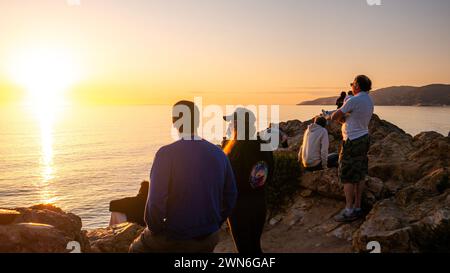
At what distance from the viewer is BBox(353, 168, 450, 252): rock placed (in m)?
5.98

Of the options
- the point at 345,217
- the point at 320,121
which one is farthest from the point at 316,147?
the point at 345,217

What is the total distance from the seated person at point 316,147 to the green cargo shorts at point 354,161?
8.42 feet

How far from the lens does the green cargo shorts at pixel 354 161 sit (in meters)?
7.05

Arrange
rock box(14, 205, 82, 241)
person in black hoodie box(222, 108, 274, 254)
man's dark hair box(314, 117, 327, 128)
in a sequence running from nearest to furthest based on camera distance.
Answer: person in black hoodie box(222, 108, 274, 254) < rock box(14, 205, 82, 241) < man's dark hair box(314, 117, 327, 128)

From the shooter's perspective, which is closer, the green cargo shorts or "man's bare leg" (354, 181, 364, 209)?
the green cargo shorts

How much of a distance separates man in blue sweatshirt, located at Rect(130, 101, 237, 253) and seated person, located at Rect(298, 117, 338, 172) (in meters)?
6.47

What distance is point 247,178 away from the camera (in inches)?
192

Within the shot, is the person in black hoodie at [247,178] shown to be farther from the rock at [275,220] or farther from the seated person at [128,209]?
the seated person at [128,209]

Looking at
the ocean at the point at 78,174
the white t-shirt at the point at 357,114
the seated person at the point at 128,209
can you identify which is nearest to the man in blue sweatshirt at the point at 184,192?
the white t-shirt at the point at 357,114

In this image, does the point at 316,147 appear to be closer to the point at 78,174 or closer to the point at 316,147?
the point at 316,147

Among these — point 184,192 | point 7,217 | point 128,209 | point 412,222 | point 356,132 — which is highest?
point 356,132

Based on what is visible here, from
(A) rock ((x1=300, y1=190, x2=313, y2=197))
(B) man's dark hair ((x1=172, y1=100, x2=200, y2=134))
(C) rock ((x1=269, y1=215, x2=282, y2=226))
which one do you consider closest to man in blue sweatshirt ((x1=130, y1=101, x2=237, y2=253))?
(B) man's dark hair ((x1=172, y1=100, x2=200, y2=134))

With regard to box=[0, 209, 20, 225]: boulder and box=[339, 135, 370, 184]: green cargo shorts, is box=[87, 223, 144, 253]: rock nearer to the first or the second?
box=[0, 209, 20, 225]: boulder

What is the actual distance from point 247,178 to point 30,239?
276 cm
